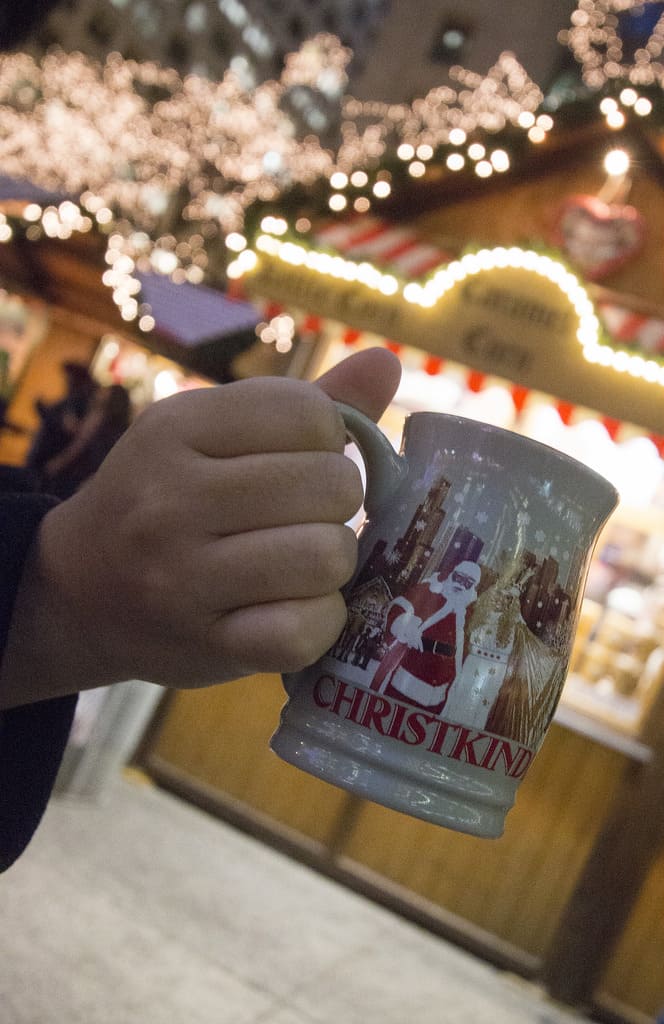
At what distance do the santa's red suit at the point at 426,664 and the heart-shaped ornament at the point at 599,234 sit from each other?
3238mm

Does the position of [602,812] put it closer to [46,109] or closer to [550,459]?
[550,459]

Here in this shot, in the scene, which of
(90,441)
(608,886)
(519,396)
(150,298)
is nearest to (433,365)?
(519,396)

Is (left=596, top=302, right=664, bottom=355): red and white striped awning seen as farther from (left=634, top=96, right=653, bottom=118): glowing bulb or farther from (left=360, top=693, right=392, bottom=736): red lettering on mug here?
(left=360, top=693, right=392, bottom=736): red lettering on mug

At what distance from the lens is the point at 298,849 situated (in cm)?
332

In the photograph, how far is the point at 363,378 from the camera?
68 centimetres

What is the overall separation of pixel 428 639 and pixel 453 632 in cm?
2

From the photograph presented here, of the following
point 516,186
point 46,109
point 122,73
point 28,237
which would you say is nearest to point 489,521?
point 516,186

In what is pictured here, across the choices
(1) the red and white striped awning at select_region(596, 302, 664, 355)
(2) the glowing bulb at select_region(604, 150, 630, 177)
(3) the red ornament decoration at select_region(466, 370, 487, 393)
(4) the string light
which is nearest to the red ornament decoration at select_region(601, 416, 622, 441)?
(1) the red and white striped awning at select_region(596, 302, 664, 355)

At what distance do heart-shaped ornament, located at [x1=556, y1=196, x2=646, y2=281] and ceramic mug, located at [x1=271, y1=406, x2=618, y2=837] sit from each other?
3140 millimetres

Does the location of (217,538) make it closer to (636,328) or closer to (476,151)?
(636,328)

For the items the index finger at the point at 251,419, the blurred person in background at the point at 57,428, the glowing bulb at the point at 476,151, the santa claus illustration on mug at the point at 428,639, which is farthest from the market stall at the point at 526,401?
the index finger at the point at 251,419

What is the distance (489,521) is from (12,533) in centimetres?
36

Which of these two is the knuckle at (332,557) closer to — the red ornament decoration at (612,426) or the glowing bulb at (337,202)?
the red ornament decoration at (612,426)

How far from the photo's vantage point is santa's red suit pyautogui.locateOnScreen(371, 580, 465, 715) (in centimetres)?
62
